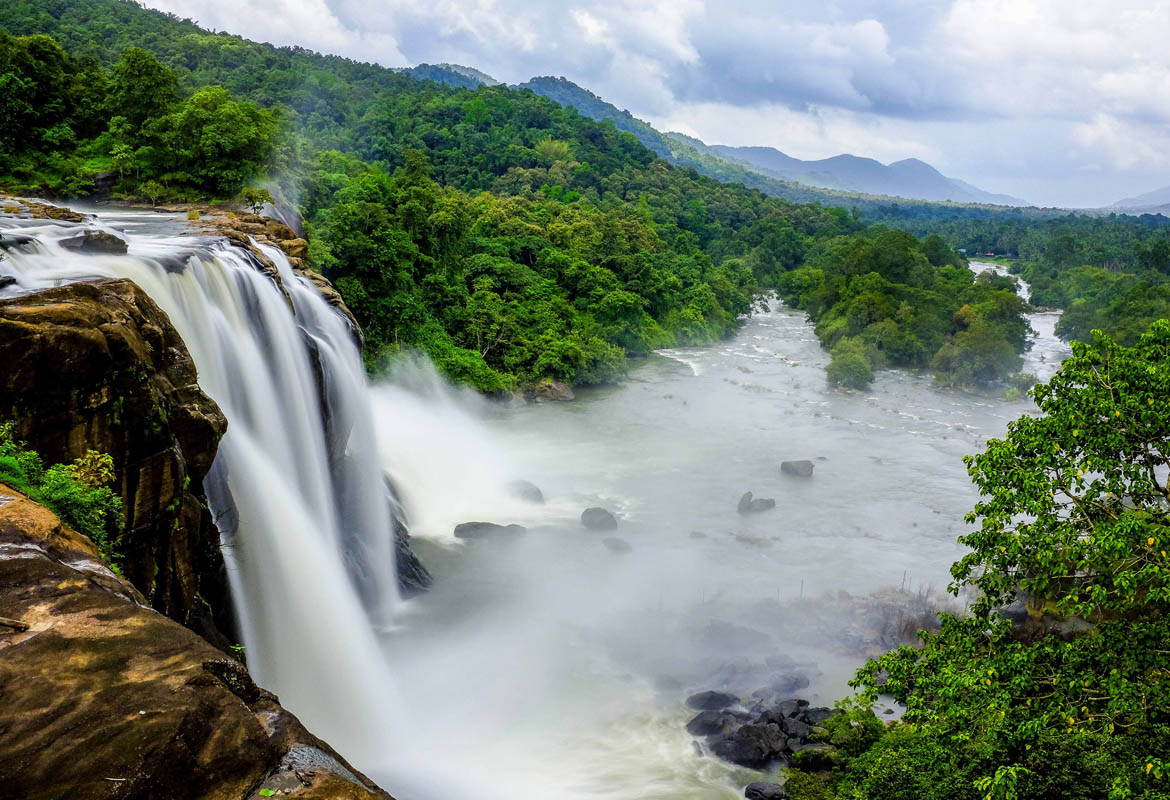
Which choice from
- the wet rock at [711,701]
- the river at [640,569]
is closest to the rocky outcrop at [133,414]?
the river at [640,569]

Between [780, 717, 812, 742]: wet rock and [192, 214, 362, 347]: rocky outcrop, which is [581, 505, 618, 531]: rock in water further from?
Answer: [780, 717, 812, 742]: wet rock

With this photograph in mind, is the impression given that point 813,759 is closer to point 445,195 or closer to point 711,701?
point 711,701

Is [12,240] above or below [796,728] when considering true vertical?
above

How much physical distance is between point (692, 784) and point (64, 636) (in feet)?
36.1

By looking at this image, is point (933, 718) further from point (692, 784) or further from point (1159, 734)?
point (692, 784)

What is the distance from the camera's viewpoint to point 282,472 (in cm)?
1430

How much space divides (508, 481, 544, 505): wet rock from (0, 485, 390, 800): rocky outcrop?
63.8ft

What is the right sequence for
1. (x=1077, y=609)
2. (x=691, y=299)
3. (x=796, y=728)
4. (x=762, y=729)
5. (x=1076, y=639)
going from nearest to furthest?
(x=1077, y=609) < (x=1076, y=639) < (x=762, y=729) < (x=796, y=728) < (x=691, y=299)

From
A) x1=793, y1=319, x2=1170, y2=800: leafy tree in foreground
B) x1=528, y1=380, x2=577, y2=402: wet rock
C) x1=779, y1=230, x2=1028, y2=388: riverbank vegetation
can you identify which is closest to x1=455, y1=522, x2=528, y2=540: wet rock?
x1=793, y1=319, x2=1170, y2=800: leafy tree in foreground

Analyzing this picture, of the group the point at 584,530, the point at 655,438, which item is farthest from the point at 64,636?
the point at 655,438

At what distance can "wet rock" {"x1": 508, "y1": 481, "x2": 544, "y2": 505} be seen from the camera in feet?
82.2

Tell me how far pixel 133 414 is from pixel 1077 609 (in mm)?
11312

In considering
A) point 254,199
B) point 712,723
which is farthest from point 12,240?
point 712,723

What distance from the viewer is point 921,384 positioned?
154 ft
